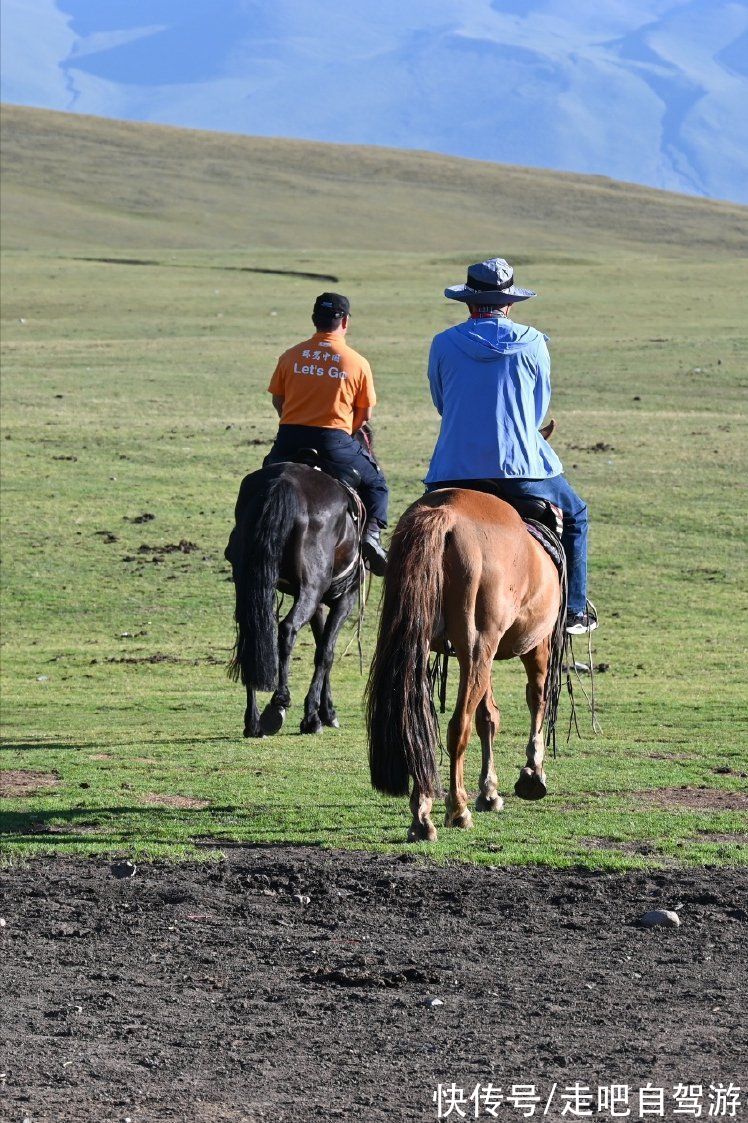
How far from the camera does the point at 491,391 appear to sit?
8656 mm

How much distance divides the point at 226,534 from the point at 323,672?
8.36 meters

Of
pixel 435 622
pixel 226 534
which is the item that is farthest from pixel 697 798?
pixel 226 534

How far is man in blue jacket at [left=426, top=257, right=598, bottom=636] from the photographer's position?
867 centimetres

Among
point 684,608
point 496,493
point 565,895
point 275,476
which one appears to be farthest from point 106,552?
point 565,895

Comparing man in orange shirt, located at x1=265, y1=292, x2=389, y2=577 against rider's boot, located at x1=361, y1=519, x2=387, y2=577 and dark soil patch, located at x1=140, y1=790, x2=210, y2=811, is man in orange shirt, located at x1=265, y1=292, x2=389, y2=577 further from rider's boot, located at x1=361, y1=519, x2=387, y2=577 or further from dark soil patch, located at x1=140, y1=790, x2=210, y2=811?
dark soil patch, located at x1=140, y1=790, x2=210, y2=811

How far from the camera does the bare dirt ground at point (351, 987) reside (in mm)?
5105

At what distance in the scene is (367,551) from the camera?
12.8 meters

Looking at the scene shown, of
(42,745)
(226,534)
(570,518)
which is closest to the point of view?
(570,518)

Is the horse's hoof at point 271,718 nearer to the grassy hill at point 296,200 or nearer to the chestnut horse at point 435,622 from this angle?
the chestnut horse at point 435,622

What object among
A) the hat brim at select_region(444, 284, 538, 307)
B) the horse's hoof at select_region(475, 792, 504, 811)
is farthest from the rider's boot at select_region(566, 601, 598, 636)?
the hat brim at select_region(444, 284, 538, 307)

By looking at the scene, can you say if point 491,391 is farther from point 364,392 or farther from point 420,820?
point 364,392

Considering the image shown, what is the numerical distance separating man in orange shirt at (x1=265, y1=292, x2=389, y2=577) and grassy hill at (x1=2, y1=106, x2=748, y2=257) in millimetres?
66924

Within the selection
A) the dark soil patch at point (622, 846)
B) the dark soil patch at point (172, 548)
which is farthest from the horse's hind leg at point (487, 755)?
the dark soil patch at point (172, 548)

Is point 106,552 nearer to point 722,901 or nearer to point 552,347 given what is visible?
point 722,901
